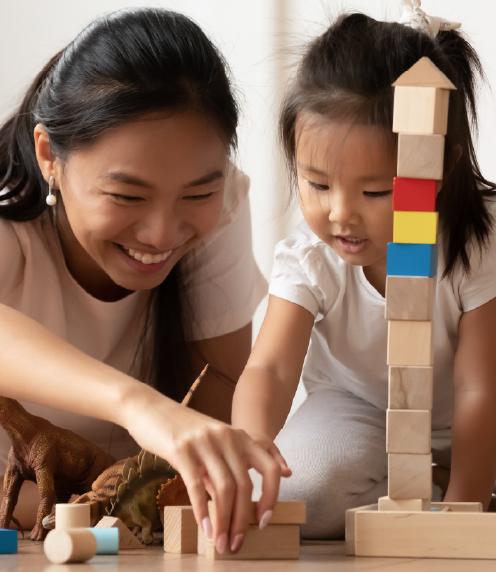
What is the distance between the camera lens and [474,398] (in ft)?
4.75

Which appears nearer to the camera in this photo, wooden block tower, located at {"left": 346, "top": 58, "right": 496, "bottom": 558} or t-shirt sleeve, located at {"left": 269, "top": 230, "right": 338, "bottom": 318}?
wooden block tower, located at {"left": 346, "top": 58, "right": 496, "bottom": 558}

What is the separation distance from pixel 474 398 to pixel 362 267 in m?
0.24

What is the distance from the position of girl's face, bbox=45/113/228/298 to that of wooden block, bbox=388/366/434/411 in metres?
0.41

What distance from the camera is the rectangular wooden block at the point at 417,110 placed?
1.11 meters

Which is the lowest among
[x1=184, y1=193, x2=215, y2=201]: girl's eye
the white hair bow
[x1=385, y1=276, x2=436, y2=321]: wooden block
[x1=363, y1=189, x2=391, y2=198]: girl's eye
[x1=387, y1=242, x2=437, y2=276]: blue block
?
[x1=385, y1=276, x2=436, y2=321]: wooden block

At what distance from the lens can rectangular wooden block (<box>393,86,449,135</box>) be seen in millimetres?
1112

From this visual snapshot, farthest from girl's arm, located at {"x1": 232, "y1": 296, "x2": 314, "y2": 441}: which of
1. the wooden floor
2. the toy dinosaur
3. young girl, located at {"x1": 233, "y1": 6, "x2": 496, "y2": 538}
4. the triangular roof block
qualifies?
the triangular roof block

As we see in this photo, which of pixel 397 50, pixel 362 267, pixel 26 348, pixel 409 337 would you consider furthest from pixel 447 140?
pixel 26 348

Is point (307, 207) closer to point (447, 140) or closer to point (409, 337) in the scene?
point (447, 140)

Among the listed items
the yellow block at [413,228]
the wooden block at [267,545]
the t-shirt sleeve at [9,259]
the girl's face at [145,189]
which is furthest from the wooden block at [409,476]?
the t-shirt sleeve at [9,259]

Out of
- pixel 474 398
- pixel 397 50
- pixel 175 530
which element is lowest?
pixel 175 530

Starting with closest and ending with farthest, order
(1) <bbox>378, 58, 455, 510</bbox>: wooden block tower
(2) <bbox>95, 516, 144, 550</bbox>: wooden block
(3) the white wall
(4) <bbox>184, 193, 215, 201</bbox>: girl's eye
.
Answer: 1. (1) <bbox>378, 58, 455, 510</bbox>: wooden block tower
2. (2) <bbox>95, 516, 144, 550</bbox>: wooden block
3. (4) <bbox>184, 193, 215, 201</bbox>: girl's eye
4. (3) the white wall

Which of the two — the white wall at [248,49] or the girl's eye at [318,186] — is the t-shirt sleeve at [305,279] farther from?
the white wall at [248,49]

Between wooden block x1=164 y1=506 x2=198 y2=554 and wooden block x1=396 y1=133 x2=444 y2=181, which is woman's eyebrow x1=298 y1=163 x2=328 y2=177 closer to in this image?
wooden block x1=396 y1=133 x2=444 y2=181
